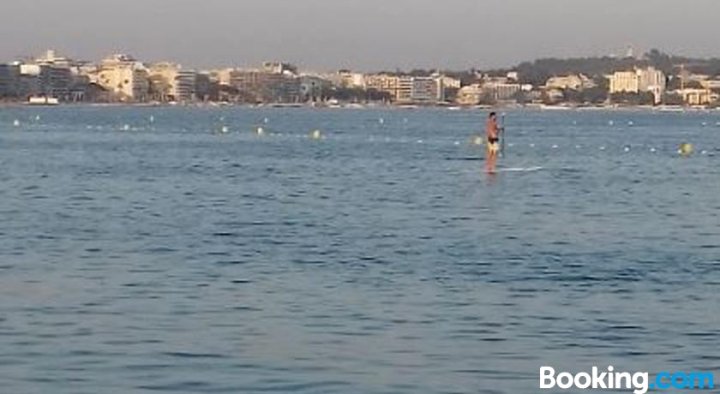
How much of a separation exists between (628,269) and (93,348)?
10.0m

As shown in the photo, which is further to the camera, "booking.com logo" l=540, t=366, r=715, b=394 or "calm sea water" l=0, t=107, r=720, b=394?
"calm sea water" l=0, t=107, r=720, b=394

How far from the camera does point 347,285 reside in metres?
23.9

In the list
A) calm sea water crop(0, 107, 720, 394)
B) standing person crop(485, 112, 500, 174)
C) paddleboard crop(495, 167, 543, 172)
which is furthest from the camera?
paddleboard crop(495, 167, 543, 172)

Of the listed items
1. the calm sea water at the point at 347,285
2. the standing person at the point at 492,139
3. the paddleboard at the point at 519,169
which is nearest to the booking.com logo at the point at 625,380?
the calm sea water at the point at 347,285

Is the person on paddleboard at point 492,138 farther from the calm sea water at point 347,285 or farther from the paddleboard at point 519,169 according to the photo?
the calm sea water at point 347,285

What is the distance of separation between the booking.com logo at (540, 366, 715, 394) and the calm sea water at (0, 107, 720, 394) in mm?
273

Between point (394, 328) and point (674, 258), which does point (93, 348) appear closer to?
point (394, 328)

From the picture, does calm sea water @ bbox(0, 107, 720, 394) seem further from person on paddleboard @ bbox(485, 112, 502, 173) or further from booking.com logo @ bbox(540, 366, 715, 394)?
person on paddleboard @ bbox(485, 112, 502, 173)

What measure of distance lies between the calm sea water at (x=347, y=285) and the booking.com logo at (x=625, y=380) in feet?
0.90

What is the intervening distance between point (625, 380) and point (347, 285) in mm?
7241

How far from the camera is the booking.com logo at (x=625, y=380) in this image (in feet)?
55.4

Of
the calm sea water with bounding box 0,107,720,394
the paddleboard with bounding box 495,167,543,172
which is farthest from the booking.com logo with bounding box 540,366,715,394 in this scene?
the paddleboard with bounding box 495,167,543,172

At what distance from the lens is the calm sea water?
1788 centimetres

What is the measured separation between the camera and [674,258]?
28.5m
